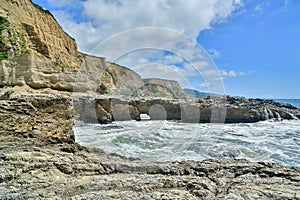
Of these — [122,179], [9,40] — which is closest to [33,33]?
[9,40]

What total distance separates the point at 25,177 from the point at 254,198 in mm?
2543

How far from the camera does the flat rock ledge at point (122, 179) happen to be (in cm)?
239

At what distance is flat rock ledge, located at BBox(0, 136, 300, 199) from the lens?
239 centimetres

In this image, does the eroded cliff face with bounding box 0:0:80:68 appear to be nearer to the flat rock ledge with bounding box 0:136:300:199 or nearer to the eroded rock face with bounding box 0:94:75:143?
the eroded rock face with bounding box 0:94:75:143

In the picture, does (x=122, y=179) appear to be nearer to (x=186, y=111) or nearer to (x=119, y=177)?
(x=119, y=177)

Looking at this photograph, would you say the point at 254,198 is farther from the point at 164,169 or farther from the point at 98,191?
the point at 98,191

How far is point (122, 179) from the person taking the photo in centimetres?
276

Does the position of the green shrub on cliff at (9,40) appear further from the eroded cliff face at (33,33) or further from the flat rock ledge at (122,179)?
the flat rock ledge at (122,179)

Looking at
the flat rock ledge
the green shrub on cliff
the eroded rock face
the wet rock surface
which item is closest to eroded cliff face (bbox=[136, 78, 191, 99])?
the green shrub on cliff

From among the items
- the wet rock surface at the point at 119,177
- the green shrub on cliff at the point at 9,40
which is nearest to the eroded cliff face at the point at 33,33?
the green shrub on cliff at the point at 9,40

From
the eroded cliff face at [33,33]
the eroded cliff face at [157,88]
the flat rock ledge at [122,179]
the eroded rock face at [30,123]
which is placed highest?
the eroded cliff face at [33,33]

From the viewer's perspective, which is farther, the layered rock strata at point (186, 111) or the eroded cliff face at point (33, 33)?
the layered rock strata at point (186, 111)

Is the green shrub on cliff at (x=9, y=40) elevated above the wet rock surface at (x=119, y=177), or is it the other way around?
the green shrub on cliff at (x=9, y=40)

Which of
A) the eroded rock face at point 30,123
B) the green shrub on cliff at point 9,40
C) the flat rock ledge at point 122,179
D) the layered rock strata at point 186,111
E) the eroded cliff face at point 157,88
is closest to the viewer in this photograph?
the flat rock ledge at point 122,179
